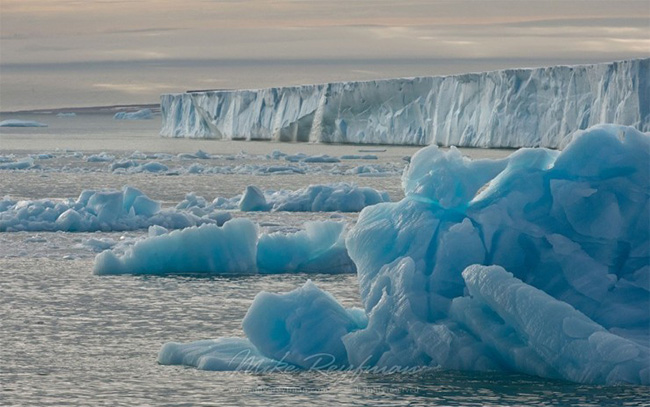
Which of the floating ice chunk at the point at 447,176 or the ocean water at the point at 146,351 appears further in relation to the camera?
the floating ice chunk at the point at 447,176

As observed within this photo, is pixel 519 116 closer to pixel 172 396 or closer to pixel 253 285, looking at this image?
pixel 253 285

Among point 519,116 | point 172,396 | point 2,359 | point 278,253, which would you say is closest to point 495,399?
point 172,396

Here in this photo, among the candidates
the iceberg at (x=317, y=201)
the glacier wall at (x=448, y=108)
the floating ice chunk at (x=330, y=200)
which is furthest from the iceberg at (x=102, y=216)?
the glacier wall at (x=448, y=108)

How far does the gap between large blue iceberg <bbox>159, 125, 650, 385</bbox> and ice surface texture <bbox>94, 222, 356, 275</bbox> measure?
11.1 ft

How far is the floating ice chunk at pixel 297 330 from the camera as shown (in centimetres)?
612

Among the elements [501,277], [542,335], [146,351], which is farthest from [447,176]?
[146,351]

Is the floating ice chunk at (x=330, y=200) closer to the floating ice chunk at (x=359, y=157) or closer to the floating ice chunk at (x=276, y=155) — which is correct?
the floating ice chunk at (x=276, y=155)

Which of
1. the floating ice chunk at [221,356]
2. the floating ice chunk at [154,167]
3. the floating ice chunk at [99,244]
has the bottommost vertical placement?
the floating ice chunk at [154,167]

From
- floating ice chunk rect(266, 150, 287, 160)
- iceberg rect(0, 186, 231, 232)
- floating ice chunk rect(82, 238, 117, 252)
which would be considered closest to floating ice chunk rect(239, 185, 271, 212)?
iceberg rect(0, 186, 231, 232)

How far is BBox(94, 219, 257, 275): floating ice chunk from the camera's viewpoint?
9.91 metres

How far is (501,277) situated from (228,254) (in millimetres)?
4511

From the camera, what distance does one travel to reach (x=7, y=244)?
38.9 feet

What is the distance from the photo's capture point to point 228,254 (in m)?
10.0

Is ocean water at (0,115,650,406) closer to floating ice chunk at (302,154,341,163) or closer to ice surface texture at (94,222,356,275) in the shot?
ice surface texture at (94,222,356,275)
